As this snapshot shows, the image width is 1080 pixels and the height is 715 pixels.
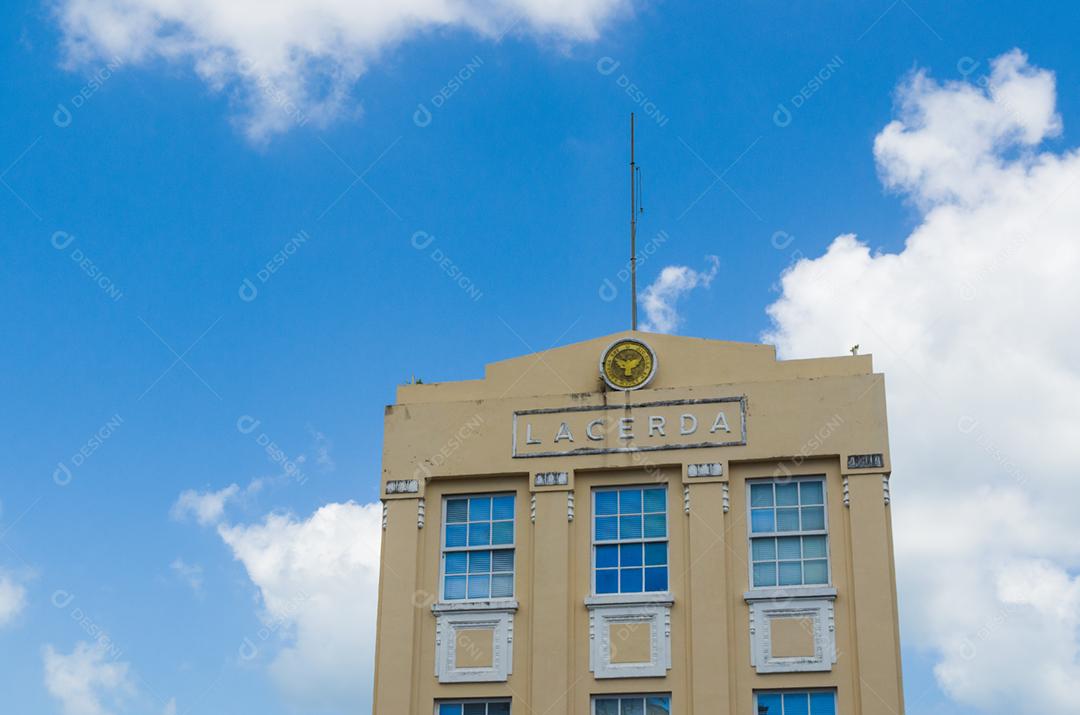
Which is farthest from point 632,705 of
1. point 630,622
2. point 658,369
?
point 658,369

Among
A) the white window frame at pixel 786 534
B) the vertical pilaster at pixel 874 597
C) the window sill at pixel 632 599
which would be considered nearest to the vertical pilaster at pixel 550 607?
the window sill at pixel 632 599

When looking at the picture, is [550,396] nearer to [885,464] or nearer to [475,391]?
[475,391]

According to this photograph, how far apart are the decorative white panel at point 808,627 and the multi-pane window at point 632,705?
1.64 m

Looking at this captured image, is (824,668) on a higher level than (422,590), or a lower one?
lower

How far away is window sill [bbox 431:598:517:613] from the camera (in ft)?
79.0

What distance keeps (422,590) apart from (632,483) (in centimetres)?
412

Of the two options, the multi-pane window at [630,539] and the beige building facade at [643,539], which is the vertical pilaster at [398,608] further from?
the multi-pane window at [630,539]

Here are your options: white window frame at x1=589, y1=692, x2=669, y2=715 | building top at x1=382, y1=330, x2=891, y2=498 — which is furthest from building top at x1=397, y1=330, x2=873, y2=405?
white window frame at x1=589, y1=692, x2=669, y2=715

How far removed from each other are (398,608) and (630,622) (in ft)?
13.4

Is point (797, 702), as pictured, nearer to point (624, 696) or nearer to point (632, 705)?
point (632, 705)

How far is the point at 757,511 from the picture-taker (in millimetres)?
24047

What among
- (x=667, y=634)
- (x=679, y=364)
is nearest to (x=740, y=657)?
(x=667, y=634)

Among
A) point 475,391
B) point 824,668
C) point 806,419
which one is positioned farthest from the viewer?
point 475,391

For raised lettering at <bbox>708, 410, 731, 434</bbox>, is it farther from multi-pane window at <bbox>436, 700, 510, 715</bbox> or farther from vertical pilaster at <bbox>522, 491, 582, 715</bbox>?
multi-pane window at <bbox>436, 700, 510, 715</bbox>
